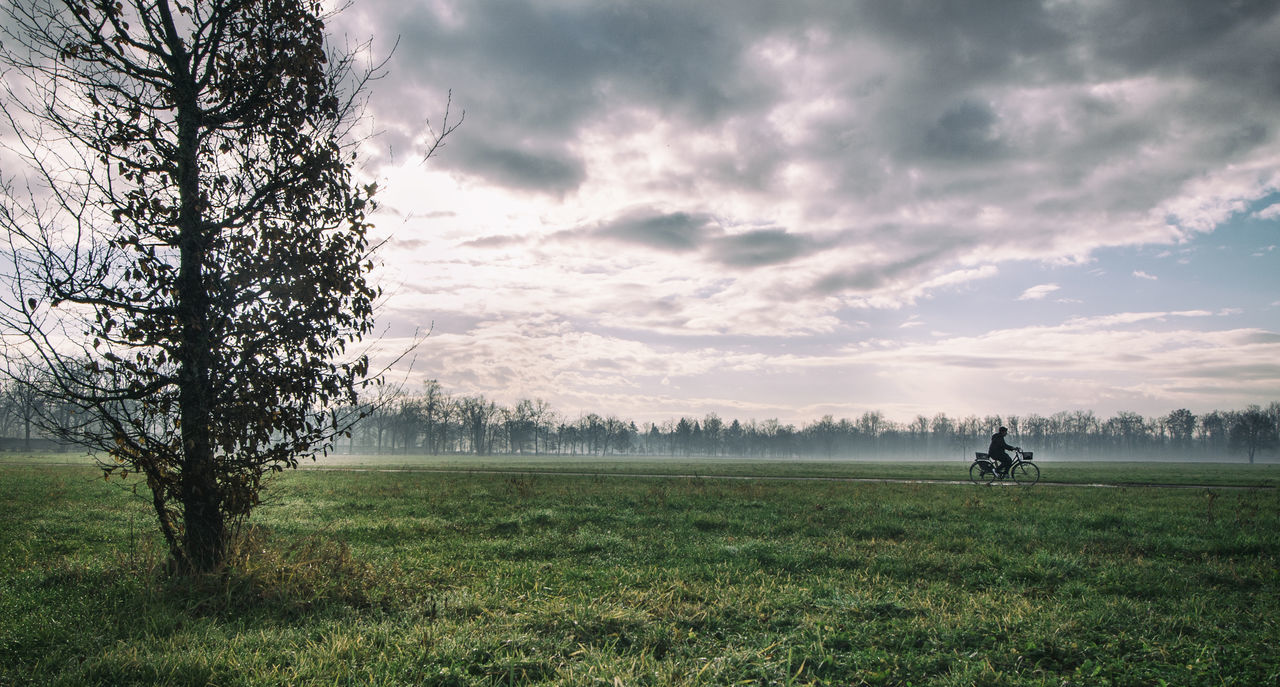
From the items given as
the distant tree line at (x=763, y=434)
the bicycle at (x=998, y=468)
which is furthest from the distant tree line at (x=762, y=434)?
the bicycle at (x=998, y=468)

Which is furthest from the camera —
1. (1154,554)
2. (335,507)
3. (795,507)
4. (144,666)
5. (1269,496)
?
(1269,496)

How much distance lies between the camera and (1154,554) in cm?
1008

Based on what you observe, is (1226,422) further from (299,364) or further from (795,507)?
(299,364)

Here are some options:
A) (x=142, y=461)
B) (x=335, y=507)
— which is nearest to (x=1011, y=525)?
(x=142, y=461)

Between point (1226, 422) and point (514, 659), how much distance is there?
220 metres

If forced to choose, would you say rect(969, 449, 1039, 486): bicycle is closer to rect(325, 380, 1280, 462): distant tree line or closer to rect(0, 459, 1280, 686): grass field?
rect(0, 459, 1280, 686): grass field

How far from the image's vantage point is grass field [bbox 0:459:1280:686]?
4.86 metres

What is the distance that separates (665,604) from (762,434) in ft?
625

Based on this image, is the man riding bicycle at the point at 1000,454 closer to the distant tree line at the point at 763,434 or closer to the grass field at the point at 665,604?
the grass field at the point at 665,604

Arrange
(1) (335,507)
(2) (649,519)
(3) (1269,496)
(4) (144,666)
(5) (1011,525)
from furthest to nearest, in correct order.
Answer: (3) (1269,496), (1) (335,507), (2) (649,519), (5) (1011,525), (4) (144,666)

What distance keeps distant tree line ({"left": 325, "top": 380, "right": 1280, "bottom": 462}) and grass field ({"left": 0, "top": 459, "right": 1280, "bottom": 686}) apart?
416 ft

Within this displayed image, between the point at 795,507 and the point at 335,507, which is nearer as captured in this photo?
the point at 795,507

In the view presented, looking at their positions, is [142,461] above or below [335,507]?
above

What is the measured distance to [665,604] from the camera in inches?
261
